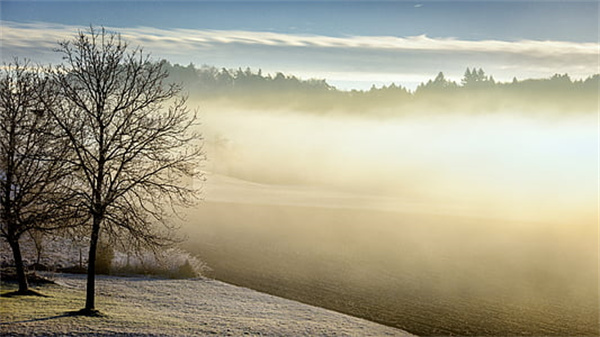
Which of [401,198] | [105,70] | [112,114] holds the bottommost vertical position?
[401,198]

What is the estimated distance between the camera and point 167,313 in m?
38.8

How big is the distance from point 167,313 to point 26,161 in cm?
1427

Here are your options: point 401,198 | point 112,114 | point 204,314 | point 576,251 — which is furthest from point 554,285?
point 401,198

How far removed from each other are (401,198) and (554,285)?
93.8m

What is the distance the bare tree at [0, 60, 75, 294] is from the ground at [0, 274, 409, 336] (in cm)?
477

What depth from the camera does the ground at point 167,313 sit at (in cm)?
3069

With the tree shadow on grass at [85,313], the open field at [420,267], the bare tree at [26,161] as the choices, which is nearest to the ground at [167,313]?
the tree shadow on grass at [85,313]

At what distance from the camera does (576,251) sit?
85750 mm

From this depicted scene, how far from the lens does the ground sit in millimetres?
30688

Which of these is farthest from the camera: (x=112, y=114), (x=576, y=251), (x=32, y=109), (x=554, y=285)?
(x=576, y=251)

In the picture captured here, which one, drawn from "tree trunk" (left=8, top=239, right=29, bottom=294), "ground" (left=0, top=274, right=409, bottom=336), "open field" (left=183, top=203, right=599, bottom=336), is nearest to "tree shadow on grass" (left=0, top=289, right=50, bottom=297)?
"tree trunk" (left=8, top=239, right=29, bottom=294)

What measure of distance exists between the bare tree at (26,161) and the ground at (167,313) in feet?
15.6

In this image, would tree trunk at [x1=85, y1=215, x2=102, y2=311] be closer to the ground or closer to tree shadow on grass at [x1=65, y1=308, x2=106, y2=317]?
tree shadow on grass at [x1=65, y1=308, x2=106, y2=317]

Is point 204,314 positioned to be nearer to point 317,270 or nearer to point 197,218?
point 317,270
